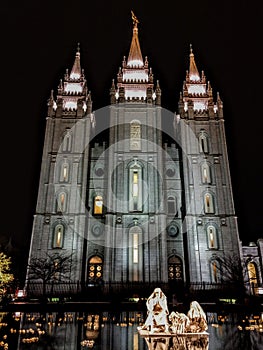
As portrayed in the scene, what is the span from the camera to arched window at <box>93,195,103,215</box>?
134 feet

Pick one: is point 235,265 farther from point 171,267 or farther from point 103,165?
point 103,165

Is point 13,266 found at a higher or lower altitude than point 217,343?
higher

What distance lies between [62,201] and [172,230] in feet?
46.7

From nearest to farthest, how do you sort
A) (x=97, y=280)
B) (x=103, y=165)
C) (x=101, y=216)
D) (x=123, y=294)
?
(x=123, y=294) → (x=97, y=280) → (x=101, y=216) → (x=103, y=165)

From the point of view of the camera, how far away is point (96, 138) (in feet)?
159

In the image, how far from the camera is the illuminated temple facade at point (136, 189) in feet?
124

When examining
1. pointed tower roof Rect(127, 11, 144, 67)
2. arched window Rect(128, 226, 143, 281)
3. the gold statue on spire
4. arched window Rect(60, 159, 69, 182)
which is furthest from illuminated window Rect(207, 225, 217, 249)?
the gold statue on spire

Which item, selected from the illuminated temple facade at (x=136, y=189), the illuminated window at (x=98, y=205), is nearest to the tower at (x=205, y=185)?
the illuminated temple facade at (x=136, y=189)

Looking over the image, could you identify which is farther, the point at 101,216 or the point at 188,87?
the point at 188,87

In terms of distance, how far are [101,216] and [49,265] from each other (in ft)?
28.7

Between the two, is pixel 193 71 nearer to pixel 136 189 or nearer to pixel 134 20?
pixel 134 20

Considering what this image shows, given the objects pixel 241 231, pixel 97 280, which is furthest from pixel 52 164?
pixel 241 231

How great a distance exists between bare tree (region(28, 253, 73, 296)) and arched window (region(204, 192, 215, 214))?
1748cm

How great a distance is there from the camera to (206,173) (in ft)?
141
